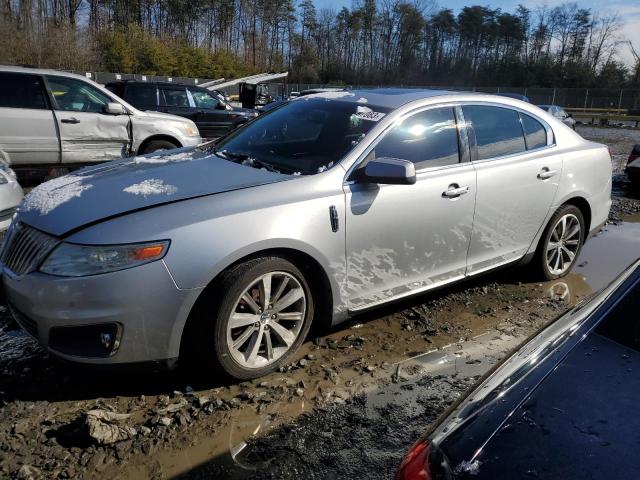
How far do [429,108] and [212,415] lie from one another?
2.55 meters

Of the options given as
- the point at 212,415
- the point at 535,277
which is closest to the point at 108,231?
the point at 212,415

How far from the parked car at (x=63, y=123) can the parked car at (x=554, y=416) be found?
7383 millimetres

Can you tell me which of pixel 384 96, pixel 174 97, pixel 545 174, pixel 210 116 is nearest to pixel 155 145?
pixel 174 97

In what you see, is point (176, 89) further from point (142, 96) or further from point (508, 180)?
point (508, 180)

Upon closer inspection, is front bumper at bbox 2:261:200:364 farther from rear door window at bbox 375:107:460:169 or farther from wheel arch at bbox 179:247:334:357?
rear door window at bbox 375:107:460:169

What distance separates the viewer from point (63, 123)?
24.7ft

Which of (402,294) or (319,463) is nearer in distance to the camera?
(319,463)

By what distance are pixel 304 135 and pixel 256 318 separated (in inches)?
59.1

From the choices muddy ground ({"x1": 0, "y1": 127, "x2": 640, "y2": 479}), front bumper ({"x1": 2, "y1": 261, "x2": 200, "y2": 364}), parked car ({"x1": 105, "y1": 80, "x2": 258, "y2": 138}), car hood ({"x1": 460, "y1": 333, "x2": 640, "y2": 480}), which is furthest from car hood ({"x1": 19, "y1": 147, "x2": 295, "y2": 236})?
parked car ({"x1": 105, "y1": 80, "x2": 258, "y2": 138})

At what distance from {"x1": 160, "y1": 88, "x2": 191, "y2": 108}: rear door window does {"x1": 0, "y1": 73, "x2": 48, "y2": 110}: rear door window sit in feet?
14.8

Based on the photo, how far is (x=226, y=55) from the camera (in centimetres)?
5303

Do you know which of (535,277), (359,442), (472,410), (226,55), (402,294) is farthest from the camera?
(226,55)

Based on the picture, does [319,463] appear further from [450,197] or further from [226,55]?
[226,55]

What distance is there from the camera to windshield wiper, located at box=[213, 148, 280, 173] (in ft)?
11.4
